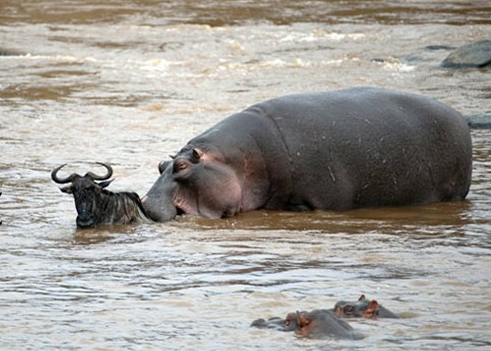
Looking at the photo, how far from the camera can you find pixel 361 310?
668cm

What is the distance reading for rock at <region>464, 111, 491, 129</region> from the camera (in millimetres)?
13875

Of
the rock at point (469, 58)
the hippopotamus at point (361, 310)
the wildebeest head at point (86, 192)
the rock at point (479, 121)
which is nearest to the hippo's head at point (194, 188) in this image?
the wildebeest head at point (86, 192)

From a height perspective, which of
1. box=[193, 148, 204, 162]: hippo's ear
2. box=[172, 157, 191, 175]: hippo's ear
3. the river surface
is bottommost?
the river surface

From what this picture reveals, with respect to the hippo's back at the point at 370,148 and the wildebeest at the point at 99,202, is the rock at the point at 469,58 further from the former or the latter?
the wildebeest at the point at 99,202

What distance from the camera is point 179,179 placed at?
961cm

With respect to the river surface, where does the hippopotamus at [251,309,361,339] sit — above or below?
above

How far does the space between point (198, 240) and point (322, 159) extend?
1483mm

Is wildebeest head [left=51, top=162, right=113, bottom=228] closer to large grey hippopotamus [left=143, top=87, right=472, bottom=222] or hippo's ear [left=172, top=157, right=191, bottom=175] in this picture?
large grey hippopotamus [left=143, top=87, right=472, bottom=222]

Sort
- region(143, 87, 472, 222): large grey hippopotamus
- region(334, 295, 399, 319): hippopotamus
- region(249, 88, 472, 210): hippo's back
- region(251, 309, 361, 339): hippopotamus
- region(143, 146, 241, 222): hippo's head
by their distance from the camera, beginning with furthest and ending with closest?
region(249, 88, 472, 210): hippo's back < region(143, 87, 472, 222): large grey hippopotamus < region(143, 146, 241, 222): hippo's head < region(334, 295, 399, 319): hippopotamus < region(251, 309, 361, 339): hippopotamus

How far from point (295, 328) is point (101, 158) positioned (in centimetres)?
642

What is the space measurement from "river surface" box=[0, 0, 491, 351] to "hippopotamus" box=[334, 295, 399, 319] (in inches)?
3.4

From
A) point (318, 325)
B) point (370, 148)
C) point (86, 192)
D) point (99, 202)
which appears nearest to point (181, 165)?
point (99, 202)

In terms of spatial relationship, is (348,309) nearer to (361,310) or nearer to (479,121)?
(361,310)

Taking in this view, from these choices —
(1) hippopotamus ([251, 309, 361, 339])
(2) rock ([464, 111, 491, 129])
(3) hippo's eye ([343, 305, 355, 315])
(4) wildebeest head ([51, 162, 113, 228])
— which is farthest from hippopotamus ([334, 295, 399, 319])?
(2) rock ([464, 111, 491, 129])
